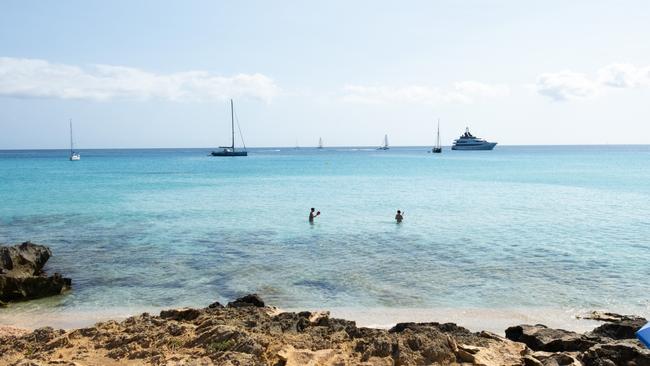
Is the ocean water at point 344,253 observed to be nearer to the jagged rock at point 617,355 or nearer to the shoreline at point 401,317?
the shoreline at point 401,317

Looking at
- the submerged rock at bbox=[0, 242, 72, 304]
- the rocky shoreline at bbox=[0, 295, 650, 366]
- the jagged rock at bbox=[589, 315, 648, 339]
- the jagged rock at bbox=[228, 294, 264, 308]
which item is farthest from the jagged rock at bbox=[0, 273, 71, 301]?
the jagged rock at bbox=[589, 315, 648, 339]

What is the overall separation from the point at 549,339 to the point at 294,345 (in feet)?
17.3

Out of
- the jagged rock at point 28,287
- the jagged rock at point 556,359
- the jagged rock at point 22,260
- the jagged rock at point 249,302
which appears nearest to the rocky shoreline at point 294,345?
the jagged rock at point 556,359

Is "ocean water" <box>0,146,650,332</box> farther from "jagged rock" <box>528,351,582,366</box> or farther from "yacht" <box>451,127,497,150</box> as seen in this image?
"yacht" <box>451,127,497,150</box>

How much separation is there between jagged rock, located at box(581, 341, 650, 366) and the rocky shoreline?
15mm

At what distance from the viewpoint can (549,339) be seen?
1072 centimetres

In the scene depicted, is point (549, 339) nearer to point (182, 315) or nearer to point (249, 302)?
point (249, 302)

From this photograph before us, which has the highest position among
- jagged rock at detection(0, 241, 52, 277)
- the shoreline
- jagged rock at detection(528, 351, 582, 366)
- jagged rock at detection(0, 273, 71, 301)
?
jagged rock at detection(528, 351, 582, 366)

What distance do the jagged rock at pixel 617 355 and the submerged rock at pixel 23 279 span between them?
14.7m

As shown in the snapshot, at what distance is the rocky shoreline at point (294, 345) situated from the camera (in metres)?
8.80

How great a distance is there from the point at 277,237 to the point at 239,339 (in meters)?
16.6

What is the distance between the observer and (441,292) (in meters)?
16.2

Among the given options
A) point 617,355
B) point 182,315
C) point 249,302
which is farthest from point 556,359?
point 182,315

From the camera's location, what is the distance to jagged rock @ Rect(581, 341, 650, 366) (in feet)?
29.5
